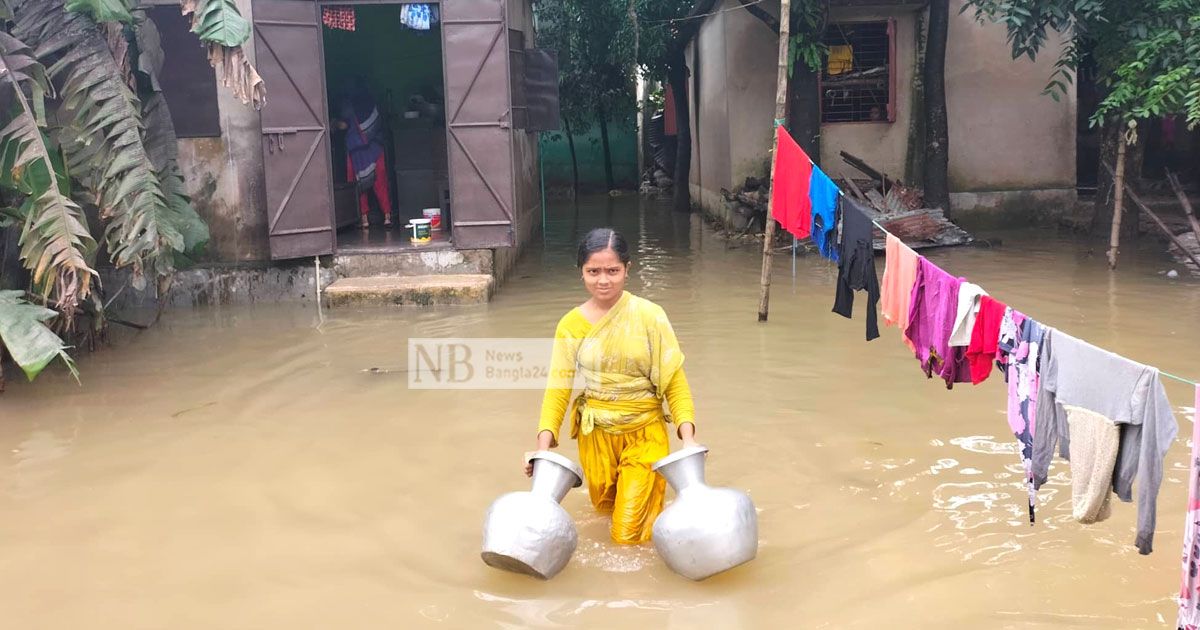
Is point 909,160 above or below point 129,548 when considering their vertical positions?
above

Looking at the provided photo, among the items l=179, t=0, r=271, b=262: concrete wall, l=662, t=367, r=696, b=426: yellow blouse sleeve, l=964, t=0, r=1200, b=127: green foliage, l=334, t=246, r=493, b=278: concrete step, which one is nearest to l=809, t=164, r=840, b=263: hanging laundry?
l=964, t=0, r=1200, b=127: green foliage

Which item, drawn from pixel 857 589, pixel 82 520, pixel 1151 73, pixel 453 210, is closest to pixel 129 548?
pixel 82 520

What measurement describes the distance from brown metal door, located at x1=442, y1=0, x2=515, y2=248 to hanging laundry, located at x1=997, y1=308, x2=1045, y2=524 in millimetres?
6780

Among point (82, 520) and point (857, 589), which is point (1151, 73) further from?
point (82, 520)

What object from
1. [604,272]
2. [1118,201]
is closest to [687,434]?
[604,272]

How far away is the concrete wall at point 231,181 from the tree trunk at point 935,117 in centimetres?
792

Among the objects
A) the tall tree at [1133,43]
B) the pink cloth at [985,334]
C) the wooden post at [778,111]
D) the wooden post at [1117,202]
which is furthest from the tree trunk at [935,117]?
the pink cloth at [985,334]

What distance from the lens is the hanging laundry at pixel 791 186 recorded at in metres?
7.66

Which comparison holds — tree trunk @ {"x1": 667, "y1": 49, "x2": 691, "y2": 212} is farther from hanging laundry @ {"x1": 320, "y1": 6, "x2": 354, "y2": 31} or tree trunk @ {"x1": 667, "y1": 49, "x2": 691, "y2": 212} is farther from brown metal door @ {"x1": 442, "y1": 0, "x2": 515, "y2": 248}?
brown metal door @ {"x1": 442, "y1": 0, "x2": 515, "y2": 248}

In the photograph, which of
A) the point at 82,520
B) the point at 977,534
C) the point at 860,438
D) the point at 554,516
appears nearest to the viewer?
the point at 554,516

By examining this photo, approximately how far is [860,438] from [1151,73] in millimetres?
5873

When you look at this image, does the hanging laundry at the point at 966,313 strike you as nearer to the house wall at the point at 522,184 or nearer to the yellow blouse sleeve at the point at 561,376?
the yellow blouse sleeve at the point at 561,376

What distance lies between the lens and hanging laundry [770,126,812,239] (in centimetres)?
766

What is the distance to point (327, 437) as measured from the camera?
5.72m
